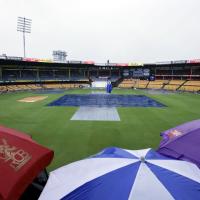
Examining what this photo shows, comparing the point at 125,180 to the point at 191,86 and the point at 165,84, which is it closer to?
the point at 191,86

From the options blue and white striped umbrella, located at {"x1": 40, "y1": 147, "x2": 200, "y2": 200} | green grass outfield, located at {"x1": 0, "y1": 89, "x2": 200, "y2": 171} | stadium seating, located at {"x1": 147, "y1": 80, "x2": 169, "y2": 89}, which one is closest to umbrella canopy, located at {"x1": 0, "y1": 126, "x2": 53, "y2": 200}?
blue and white striped umbrella, located at {"x1": 40, "y1": 147, "x2": 200, "y2": 200}

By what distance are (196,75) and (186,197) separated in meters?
58.8

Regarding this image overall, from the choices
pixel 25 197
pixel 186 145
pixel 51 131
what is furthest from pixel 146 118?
pixel 25 197

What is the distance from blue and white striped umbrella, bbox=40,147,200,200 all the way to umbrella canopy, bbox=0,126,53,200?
521 mm

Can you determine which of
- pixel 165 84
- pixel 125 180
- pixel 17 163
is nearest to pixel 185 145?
pixel 125 180

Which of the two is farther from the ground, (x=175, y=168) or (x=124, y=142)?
(x=175, y=168)

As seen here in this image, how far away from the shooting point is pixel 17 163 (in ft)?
11.4

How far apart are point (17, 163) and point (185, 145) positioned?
382 cm

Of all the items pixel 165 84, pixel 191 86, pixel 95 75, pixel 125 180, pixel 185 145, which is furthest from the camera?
pixel 95 75

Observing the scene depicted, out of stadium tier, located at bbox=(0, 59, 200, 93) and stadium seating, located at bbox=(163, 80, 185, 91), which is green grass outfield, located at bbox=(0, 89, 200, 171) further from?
stadium seating, located at bbox=(163, 80, 185, 91)

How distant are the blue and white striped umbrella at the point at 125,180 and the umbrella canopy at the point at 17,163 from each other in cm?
52

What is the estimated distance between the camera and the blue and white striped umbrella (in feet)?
8.52

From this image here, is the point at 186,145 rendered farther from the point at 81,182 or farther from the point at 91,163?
the point at 81,182

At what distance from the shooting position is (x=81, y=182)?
9.84 feet
